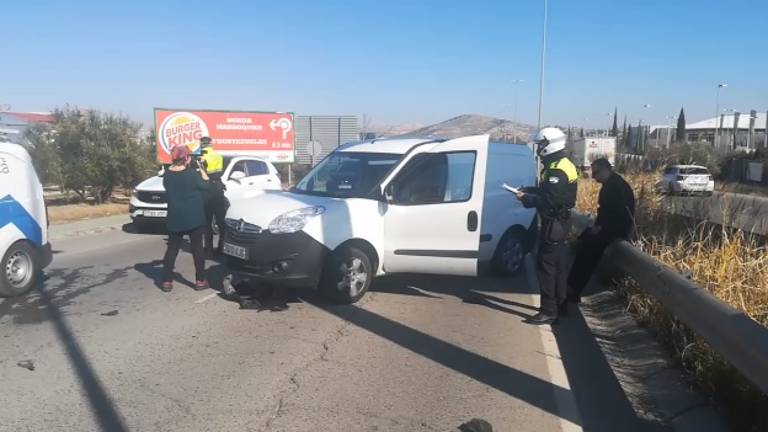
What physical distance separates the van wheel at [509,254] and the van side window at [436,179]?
42.8 inches

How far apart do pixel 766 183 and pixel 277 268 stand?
34.0 meters

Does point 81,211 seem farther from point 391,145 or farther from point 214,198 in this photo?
point 391,145

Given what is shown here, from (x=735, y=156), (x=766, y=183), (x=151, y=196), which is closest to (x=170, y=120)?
(x=151, y=196)

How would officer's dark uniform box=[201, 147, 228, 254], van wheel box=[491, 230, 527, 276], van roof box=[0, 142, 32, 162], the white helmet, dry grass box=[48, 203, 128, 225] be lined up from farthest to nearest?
dry grass box=[48, 203, 128, 225] → officer's dark uniform box=[201, 147, 228, 254] → van wheel box=[491, 230, 527, 276] → van roof box=[0, 142, 32, 162] → the white helmet

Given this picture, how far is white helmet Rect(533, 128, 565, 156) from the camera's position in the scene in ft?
21.0

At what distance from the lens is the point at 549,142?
6402mm

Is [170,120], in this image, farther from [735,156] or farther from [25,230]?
[735,156]

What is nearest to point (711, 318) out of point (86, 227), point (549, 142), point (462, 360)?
point (462, 360)

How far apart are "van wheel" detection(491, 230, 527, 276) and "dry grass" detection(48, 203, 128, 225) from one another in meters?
11.4

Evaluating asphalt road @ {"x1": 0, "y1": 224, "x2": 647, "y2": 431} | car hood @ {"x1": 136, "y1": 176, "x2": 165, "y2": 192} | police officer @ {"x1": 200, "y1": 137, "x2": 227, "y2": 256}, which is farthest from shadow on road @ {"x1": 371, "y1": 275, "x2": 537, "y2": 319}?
car hood @ {"x1": 136, "y1": 176, "x2": 165, "y2": 192}

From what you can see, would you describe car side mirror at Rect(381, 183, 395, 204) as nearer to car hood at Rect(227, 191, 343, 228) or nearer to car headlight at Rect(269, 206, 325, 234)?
car hood at Rect(227, 191, 343, 228)

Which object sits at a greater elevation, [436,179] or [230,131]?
[230,131]

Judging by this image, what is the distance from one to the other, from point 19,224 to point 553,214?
6009 millimetres

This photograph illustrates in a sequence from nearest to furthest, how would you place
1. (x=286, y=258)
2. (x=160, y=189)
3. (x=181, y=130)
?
(x=286, y=258), (x=160, y=189), (x=181, y=130)
